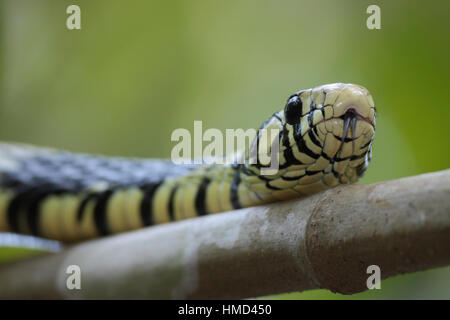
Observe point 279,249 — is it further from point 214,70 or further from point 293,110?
point 214,70

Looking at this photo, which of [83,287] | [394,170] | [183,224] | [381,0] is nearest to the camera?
[183,224]

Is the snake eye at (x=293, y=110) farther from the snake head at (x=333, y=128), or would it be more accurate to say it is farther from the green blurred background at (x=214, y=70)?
the green blurred background at (x=214, y=70)

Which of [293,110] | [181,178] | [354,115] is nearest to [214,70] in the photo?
[181,178]

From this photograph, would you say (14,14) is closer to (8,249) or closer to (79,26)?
(79,26)

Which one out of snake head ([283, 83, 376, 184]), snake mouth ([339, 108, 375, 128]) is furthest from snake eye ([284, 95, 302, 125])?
snake mouth ([339, 108, 375, 128])

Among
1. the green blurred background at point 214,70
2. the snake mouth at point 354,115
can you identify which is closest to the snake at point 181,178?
the snake mouth at point 354,115

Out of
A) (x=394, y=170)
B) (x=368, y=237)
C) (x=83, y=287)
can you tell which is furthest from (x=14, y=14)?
(x=368, y=237)
